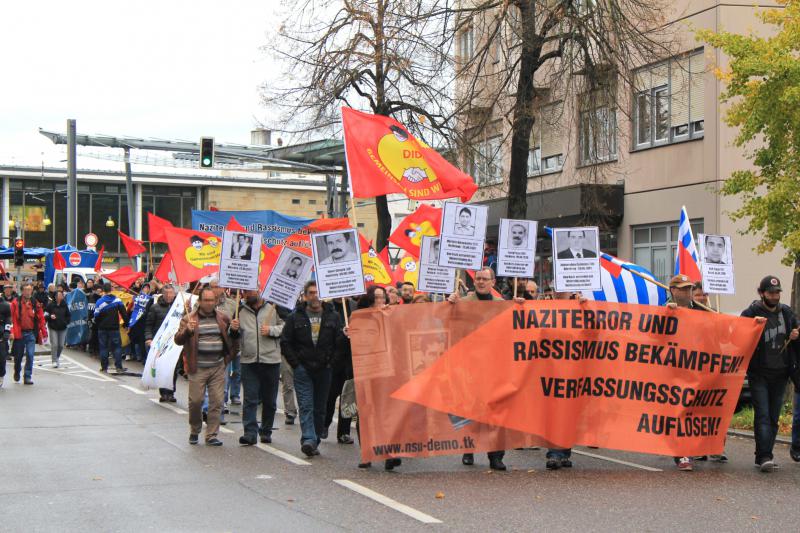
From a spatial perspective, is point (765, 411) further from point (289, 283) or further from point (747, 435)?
point (289, 283)

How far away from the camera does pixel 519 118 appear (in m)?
20.8

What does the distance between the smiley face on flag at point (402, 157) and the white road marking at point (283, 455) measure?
3168 millimetres

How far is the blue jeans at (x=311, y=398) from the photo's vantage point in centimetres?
1153

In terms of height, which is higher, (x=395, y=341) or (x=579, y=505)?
(x=395, y=341)

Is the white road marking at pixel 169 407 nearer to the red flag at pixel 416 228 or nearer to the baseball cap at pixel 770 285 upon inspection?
the red flag at pixel 416 228

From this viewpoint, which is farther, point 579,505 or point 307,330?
point 307,330

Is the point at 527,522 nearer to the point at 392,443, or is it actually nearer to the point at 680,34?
the point at 392,443

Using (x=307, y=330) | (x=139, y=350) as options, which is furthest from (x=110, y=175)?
(x=307, y=330)

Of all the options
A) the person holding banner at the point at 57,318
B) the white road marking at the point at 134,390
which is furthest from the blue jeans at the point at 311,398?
the person holding banner at the point at 57,318

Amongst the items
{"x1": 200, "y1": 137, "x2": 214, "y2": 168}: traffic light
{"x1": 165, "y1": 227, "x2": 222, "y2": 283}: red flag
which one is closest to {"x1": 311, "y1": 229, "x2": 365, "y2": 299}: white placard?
{"x1": 165, "y1": 227, "x2": 222, "y2": 283}: red flag

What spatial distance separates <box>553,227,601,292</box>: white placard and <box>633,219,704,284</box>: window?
14.5 m

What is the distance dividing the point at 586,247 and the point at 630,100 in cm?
1422

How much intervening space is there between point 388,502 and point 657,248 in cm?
1912

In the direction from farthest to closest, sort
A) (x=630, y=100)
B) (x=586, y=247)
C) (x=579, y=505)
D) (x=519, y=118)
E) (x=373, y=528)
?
(x=630, y=100)
(x=519, y=118)
(x=586, y=247)
(x=579, y=505)
(x=373, y=528)
